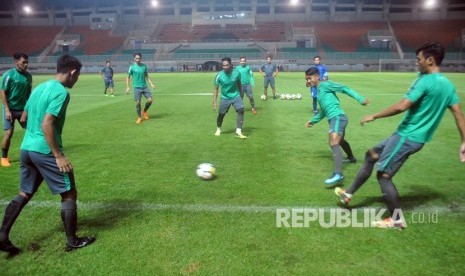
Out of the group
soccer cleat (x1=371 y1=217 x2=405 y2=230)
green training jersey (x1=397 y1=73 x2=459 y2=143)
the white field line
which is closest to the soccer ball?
the white field line

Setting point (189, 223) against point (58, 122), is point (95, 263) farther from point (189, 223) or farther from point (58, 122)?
point (58, 122)

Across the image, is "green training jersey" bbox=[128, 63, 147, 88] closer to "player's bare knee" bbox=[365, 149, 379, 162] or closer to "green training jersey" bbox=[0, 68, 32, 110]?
"green training jersey" bbox=[0, 68, 32, 110]

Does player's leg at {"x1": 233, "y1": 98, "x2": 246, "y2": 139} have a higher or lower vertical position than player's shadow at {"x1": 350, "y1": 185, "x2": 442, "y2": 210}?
higher

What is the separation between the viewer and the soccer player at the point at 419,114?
13.7ft

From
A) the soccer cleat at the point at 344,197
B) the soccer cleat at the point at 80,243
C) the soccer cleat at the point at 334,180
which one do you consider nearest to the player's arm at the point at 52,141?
the soccer cleat at the point at 80,243

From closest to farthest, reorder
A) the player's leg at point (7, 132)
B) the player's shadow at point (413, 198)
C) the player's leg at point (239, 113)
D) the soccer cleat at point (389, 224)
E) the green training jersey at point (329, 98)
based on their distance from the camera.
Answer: the soccer cleat at point (389, 224) → the player's shadow at point (413, 198) → the green training jersey at point (329, 98) → the player's leg at point (7, 132) → the player's leg at point (239, 113)

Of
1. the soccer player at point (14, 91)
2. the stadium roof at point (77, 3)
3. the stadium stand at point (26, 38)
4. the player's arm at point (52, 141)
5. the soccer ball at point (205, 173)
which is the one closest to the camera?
the player's arm at point (52, 141)

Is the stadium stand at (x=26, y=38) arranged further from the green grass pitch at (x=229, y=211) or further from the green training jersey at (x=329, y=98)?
the green training jersey at (x=329, y=98)

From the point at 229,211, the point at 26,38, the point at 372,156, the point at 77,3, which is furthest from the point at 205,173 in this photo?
the point at 77,3

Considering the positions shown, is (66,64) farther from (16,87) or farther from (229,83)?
(229,83)

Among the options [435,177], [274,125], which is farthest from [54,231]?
[274,125]

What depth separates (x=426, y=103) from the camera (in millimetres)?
4266

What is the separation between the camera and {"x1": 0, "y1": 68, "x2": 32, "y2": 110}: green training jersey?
7.33m

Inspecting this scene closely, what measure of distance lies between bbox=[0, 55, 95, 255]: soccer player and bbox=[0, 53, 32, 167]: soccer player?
3631 mm
